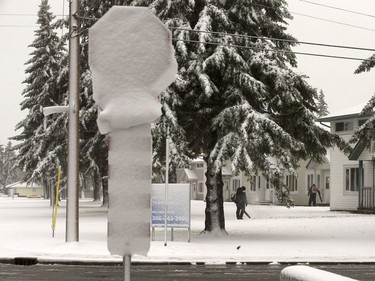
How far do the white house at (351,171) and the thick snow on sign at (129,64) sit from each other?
3472 centimetres

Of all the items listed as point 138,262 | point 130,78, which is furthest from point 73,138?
point 130,78

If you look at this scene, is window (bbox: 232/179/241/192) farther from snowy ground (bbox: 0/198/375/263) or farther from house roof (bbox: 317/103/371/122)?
snowy ground (bbox: 0/198/375/263)

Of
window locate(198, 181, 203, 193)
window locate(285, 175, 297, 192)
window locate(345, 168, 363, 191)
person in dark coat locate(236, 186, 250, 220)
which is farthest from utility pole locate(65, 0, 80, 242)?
window locate(198, 181, 203, 193)

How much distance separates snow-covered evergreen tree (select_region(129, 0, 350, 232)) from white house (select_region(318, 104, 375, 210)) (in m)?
16.0

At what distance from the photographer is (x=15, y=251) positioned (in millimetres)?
18719

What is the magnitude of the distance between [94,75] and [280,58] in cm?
2022

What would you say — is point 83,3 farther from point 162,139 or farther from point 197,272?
point 197,272

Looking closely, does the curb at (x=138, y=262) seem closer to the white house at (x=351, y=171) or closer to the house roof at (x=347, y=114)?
the white house at (x=351, y=171)

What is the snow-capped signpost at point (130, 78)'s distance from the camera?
4281 mm

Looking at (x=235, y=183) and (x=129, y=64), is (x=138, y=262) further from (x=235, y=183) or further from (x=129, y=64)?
(x=235, y=183)

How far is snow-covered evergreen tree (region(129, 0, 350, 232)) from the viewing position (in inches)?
843

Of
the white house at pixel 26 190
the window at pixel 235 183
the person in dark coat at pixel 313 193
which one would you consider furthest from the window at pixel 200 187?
the white house at pixel 26 190

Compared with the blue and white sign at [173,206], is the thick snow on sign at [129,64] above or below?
above

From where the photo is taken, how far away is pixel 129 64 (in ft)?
14.3
